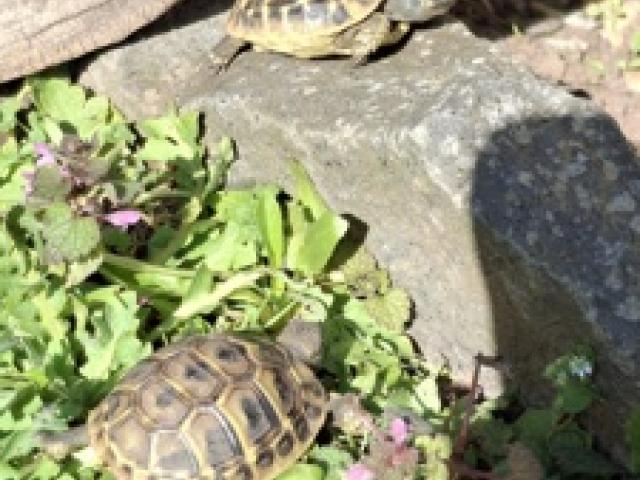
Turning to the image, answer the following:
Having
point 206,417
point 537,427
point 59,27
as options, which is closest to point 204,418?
point 206,417

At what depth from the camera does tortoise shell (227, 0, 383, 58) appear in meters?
4.07

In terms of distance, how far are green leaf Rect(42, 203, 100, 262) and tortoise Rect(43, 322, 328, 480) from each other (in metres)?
0.35

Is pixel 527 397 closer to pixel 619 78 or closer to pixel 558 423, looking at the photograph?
pixel 558 423

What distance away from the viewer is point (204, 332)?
3.77 m

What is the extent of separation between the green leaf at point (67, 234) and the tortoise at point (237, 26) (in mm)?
1088

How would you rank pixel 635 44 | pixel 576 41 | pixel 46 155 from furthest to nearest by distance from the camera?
pixel 576 41, pixel 635 44, pixel 46 155

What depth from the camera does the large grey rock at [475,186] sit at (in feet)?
11.0

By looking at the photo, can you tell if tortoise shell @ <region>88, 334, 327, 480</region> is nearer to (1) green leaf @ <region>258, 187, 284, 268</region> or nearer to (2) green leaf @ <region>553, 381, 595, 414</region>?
(1) green leaf @ <region>258, 187, 284, 268</region>

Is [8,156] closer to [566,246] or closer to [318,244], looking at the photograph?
[318,244]

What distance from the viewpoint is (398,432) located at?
322 cm

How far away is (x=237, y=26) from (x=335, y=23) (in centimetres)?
39

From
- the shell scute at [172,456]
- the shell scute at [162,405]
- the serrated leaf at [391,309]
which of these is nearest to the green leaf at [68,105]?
the serrated leaf at [391,309]

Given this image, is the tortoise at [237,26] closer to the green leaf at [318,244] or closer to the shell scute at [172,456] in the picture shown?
the green leaf at [318,244]

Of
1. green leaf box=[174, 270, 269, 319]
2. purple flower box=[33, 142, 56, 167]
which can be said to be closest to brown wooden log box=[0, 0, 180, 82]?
purple flower box=[33, 142, 56, 167]
